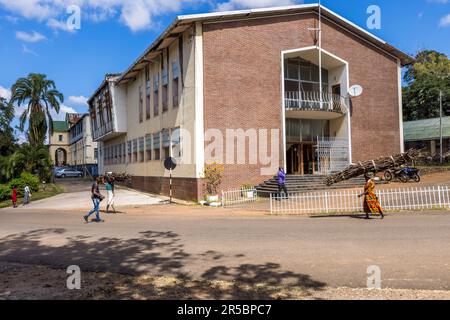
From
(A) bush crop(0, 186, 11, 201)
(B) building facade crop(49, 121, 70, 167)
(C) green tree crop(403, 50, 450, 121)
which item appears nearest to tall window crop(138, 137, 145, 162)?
(A) bush crop(0, 186, 11, 201)

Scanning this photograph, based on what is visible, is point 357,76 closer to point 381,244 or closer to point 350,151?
point 350,151

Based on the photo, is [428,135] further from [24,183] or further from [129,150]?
[24,183]

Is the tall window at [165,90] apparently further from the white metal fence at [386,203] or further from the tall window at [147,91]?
the white metal fence at [386,203]

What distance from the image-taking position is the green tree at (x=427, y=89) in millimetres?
42625

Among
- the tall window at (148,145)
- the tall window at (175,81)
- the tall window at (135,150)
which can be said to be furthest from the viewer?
the tall window at (135,150)

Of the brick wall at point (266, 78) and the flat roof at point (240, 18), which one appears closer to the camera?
the flat roof at point (240, 18)

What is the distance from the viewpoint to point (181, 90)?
2309 cm

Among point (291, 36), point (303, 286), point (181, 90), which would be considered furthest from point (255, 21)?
point (303, 286)

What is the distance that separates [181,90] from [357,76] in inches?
461

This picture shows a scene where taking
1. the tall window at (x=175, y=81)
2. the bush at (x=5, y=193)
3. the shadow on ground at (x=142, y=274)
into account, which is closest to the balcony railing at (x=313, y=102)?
the tall window at (x=175, y=81)

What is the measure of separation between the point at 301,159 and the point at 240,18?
30.5 feet

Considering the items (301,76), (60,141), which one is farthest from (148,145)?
(60,141)

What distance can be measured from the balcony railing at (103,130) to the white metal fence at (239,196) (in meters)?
18.5

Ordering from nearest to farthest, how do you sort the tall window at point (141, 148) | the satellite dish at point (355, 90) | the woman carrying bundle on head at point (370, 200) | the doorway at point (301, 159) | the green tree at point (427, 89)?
1. the woman carrying bundle on head at point (370, 200)
2. the satellite dish at point (355, 90)
3. the doorway at point (301, 159)
4. the tall window at point (141, 148)
5. the green tree at point (427, 89)
